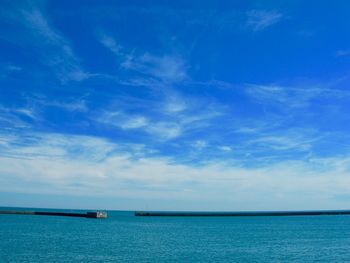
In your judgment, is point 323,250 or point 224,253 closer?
point 224,253

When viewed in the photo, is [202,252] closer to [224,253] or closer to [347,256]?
[224,253]

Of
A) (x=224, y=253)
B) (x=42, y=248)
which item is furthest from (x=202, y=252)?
(x=42, y=248)

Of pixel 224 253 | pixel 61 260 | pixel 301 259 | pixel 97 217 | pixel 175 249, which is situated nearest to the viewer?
pixel 61 260

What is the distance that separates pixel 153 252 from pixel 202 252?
19.4 feet

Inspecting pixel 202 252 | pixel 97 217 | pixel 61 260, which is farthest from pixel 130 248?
pixel 97 217

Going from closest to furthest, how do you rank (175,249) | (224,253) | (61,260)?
(61,260), (224,253), (175,249)

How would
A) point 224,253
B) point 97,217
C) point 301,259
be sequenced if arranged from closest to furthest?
point 301,259 → point 224,253 → point 97,217

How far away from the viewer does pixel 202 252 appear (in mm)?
47469

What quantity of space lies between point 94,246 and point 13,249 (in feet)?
32.5

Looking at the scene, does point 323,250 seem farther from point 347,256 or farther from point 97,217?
point 97,217

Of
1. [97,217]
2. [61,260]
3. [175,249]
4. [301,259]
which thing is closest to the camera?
[61,260]

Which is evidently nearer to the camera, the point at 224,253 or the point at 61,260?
the point at 61,260

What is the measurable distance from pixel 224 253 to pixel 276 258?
6.36m

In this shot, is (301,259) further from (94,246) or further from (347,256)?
(94,246)
